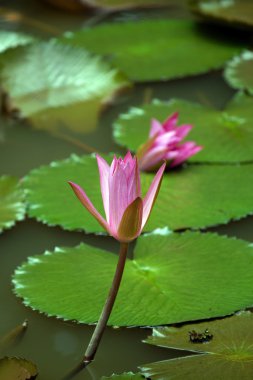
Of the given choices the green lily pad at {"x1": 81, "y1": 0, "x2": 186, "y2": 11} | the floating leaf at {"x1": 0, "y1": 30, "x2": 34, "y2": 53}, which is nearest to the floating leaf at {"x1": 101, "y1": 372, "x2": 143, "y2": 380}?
the floating leaf at {"x1": 0, "y1": 30, "x2": 34, "y2": 53}

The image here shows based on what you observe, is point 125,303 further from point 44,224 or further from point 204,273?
point 44,224

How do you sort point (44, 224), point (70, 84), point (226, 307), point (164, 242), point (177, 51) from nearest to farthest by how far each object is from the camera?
1. point (226, 307)
2. point (164, 242)
3. point (44, 224)
4. point (70, 84)
5. point (177, 51)

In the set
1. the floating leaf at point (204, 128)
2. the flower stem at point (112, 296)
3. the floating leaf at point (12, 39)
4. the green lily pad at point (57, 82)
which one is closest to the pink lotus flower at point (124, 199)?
the flower stem at point (112, 296)

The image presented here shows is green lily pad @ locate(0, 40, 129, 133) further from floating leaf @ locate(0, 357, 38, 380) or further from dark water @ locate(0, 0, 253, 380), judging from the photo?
floating leaf @ locate(0, 357, 38, 380)

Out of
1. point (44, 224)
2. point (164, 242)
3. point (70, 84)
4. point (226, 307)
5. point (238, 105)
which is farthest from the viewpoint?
point (70, 84)

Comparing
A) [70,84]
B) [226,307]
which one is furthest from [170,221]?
[70,84]

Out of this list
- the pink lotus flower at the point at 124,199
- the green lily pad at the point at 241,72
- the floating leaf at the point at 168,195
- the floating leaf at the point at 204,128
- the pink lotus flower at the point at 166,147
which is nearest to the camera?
the pink lotus flower at the point at 124,199

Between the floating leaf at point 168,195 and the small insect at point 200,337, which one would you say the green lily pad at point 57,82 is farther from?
the small insect at point 200,337
